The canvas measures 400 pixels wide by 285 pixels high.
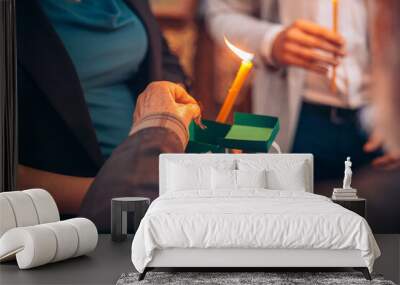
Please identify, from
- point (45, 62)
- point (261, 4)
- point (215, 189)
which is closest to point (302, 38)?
point (261, 4)

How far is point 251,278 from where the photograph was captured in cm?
478

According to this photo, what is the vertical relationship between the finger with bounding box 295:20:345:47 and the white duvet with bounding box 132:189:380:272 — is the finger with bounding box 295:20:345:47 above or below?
above

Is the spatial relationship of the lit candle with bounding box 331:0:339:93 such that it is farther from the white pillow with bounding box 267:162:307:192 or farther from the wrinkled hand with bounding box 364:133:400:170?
the white pillow with bounding box 267:162:307:192

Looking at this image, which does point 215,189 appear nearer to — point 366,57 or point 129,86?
point 129,86

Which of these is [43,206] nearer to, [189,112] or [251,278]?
[251,278]

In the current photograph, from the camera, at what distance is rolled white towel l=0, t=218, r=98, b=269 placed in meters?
5.05

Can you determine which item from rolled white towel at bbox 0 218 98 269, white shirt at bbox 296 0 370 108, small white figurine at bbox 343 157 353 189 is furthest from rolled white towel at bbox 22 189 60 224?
white shirt at bbox 296 0 370 108

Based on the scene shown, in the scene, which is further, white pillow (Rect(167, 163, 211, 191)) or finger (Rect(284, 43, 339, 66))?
finger (Rect(284, 43, 339, 66))

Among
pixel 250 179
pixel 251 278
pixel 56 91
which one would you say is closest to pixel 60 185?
pixel 56 91

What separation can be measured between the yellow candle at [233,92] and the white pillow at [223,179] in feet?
3.03

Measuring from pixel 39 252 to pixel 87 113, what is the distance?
242 cm

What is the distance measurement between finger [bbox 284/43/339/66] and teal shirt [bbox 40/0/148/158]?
1.52 m

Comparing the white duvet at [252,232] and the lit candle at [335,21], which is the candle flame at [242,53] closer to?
the lit candle at [335,21]

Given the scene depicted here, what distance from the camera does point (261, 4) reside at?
716cm
